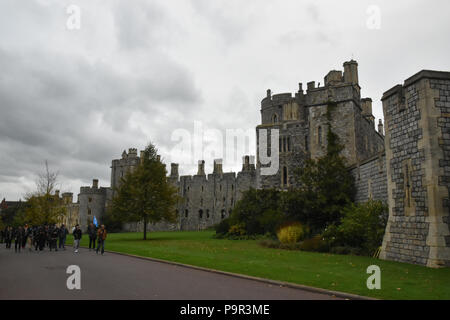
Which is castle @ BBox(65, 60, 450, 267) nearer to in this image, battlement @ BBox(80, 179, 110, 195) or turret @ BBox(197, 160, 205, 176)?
turret @ BBox(197, 160, 205, 176)

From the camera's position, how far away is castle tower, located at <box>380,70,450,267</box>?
11.3 metres

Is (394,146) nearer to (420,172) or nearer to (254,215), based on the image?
A: (420,172)

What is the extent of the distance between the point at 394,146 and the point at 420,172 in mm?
1881

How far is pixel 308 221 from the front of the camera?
20953 millimetres

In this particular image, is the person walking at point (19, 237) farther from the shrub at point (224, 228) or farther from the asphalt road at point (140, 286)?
the shrub at point (224, 228)

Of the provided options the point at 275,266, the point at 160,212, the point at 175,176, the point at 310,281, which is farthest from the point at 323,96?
the point at 175,176

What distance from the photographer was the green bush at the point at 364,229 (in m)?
14.8

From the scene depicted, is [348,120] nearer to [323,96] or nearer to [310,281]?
[323,96]

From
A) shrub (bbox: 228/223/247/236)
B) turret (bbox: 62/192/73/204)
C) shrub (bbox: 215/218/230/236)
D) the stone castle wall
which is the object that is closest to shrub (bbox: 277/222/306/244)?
the stone castle wall

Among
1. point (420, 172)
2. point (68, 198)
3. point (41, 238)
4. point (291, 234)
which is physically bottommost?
point (41, 238)

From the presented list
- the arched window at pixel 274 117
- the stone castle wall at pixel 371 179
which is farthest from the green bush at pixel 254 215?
the arched window at pixel 274 117

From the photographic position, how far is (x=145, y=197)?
91.9ft

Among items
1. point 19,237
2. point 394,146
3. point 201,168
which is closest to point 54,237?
point 19,237
